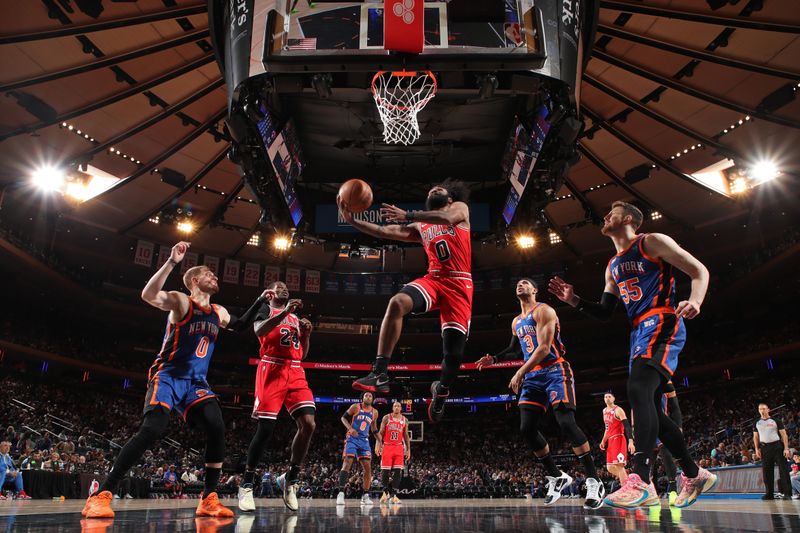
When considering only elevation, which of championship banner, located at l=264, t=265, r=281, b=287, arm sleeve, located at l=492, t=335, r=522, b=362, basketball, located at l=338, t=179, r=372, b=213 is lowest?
arm sleeve, located at l=492, t=335, r=522, b=362

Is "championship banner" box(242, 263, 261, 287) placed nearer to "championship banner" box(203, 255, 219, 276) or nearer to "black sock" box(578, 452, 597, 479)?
"championship banner" box(203, 255, 219, 276)

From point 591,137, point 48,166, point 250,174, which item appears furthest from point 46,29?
point 591,137

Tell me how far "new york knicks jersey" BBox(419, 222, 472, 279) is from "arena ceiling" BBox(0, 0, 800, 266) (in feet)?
26.2

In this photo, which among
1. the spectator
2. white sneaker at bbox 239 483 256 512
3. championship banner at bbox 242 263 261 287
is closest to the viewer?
white sneaker at bbox 239 483 256 512

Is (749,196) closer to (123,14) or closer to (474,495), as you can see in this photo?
(474,495)

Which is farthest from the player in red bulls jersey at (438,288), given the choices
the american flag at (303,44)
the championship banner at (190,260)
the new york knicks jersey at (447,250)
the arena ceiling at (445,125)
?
the championship banner at (190,260)

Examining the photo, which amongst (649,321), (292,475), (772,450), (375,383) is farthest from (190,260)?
(649,321)

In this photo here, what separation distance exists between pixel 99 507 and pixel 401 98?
8696mm

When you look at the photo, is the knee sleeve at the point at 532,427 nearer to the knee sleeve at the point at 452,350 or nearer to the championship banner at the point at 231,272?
the knee sleeve at the point at 452,350

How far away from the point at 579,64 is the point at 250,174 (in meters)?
7.13

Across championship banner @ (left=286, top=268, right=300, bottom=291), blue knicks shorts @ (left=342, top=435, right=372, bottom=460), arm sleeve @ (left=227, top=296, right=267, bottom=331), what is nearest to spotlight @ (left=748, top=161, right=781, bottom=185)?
blue knicks shorts @ (left=342, top=435, right=372, bottom=460)

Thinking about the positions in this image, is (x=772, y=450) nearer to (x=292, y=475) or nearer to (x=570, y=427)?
(x=570, y=427)

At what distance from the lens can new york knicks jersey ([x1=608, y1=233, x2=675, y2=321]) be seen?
491 centimetres

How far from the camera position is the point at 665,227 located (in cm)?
2573
